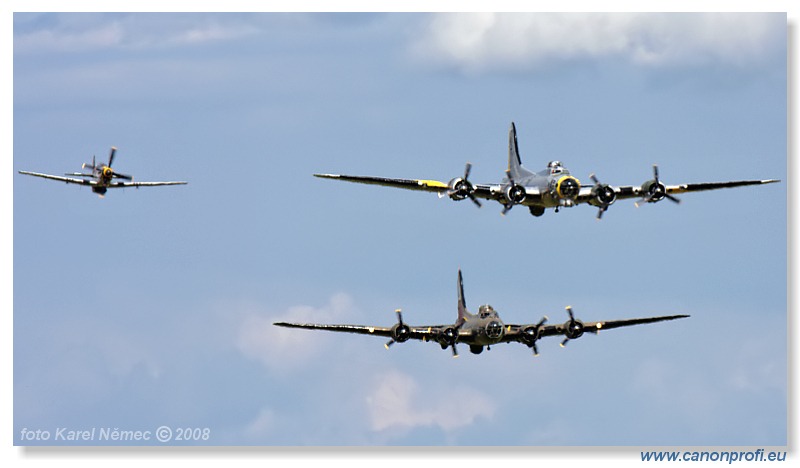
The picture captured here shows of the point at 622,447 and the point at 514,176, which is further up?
the point at 514,176

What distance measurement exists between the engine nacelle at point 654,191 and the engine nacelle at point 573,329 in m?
12.0

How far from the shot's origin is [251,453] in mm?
110062

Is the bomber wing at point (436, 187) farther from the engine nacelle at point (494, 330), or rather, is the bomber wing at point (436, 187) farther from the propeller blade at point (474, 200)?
the engine nacelle at point (494, 330)

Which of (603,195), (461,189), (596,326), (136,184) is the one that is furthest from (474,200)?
(136,184)

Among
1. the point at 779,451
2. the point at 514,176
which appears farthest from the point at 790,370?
the point at 514,176

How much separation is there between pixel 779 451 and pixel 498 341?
24789 mm

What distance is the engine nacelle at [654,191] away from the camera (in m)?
122

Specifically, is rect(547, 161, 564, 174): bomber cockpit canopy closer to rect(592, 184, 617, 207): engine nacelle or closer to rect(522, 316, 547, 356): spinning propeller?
rect(592, 184, 617, 207): engine nacelle

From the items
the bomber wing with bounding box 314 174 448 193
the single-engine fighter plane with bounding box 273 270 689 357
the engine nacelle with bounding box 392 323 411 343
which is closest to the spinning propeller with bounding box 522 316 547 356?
the single-engine fighter plane with bounding box 273 270 689 357

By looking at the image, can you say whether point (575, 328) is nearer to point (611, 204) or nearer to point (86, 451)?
point (611, 204)

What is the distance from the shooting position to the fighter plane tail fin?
13388 cm

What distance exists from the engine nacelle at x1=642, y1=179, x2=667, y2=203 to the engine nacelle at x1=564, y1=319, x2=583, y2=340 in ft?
39.2

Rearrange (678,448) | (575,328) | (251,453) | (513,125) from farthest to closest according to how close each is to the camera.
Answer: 1. (513,125)
2. (575,328)
3. (678,448)
4. (251,453)
